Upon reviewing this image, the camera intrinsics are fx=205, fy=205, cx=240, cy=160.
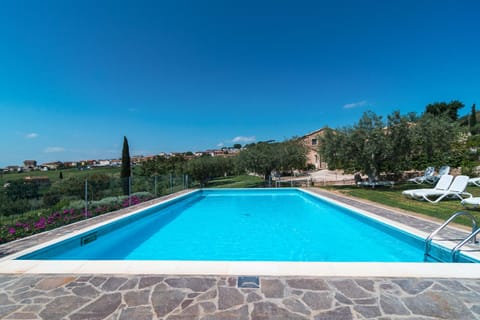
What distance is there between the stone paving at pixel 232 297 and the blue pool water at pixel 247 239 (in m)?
1.81

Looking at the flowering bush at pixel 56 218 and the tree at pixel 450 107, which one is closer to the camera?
the flowering bush at pixel 56 218

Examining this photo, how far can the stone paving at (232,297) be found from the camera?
204 cm

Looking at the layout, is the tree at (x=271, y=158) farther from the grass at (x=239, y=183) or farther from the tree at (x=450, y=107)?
the tree at (x=450, y=107)

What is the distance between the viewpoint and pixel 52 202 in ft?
20.9

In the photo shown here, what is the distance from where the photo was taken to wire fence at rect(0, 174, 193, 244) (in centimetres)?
517

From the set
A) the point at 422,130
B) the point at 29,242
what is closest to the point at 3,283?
the point at 29,242

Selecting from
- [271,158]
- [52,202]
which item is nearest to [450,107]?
[271,158]

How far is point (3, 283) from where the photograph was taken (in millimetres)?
2658

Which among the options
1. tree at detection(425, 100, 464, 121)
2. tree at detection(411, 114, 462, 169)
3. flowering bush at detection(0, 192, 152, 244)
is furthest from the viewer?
tree at detection(425, 100, 464, 121)

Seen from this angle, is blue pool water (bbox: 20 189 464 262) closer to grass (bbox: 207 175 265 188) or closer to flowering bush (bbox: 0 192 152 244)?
flowering bush (bbox: 0 192 152 244)

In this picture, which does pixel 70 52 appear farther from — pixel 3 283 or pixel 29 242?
pixel 3 283

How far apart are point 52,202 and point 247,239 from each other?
612cm

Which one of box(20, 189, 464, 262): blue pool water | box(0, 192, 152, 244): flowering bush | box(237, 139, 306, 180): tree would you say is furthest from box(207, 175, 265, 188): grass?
box(0, 192, 152, 244): flowering bush

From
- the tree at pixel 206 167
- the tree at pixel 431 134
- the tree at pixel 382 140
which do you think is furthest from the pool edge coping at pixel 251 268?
the tree at pixel 206 167
